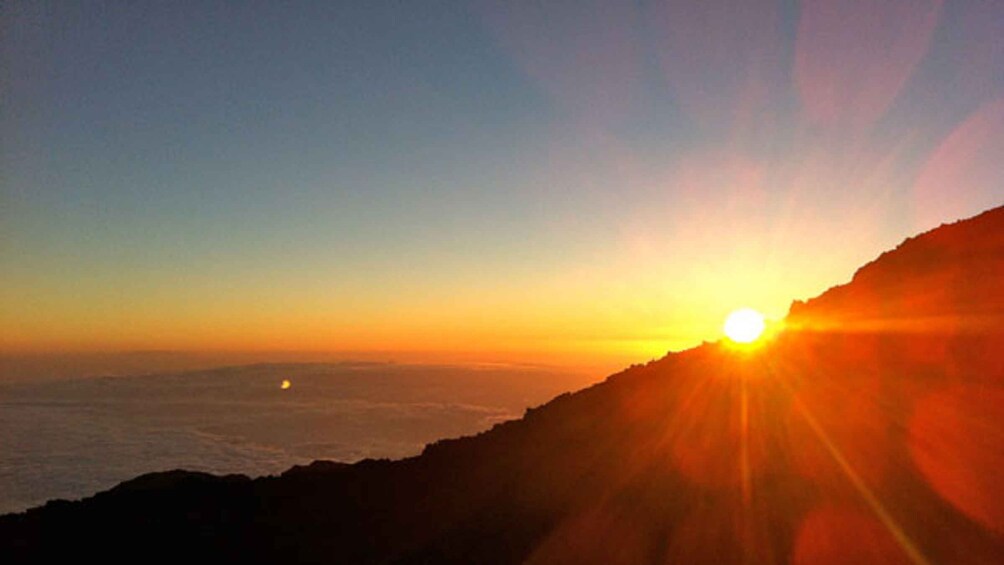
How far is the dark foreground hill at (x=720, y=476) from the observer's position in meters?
12.6

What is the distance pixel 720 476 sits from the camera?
15156 millimetres

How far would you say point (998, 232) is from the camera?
18.1m

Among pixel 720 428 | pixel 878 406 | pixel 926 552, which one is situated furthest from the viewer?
pixel 720 428

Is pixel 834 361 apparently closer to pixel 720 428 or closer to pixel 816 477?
pixel 720 428

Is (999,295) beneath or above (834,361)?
above

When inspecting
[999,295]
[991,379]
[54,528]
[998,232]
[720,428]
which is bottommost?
[54,528]

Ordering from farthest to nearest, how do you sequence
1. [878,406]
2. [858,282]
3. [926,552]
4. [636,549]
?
[858,282] → [878,406] → [636,549] → [926,552]

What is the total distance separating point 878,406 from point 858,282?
7.34 meters

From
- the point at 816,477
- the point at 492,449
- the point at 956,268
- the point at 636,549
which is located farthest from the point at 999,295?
the point at 492,449

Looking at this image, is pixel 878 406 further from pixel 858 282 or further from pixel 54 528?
pixel 54 528

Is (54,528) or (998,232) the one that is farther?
(54,528)

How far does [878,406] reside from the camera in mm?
14859

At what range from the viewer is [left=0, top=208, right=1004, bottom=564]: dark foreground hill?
495 inches

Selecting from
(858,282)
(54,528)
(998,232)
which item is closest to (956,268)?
(998,232)
